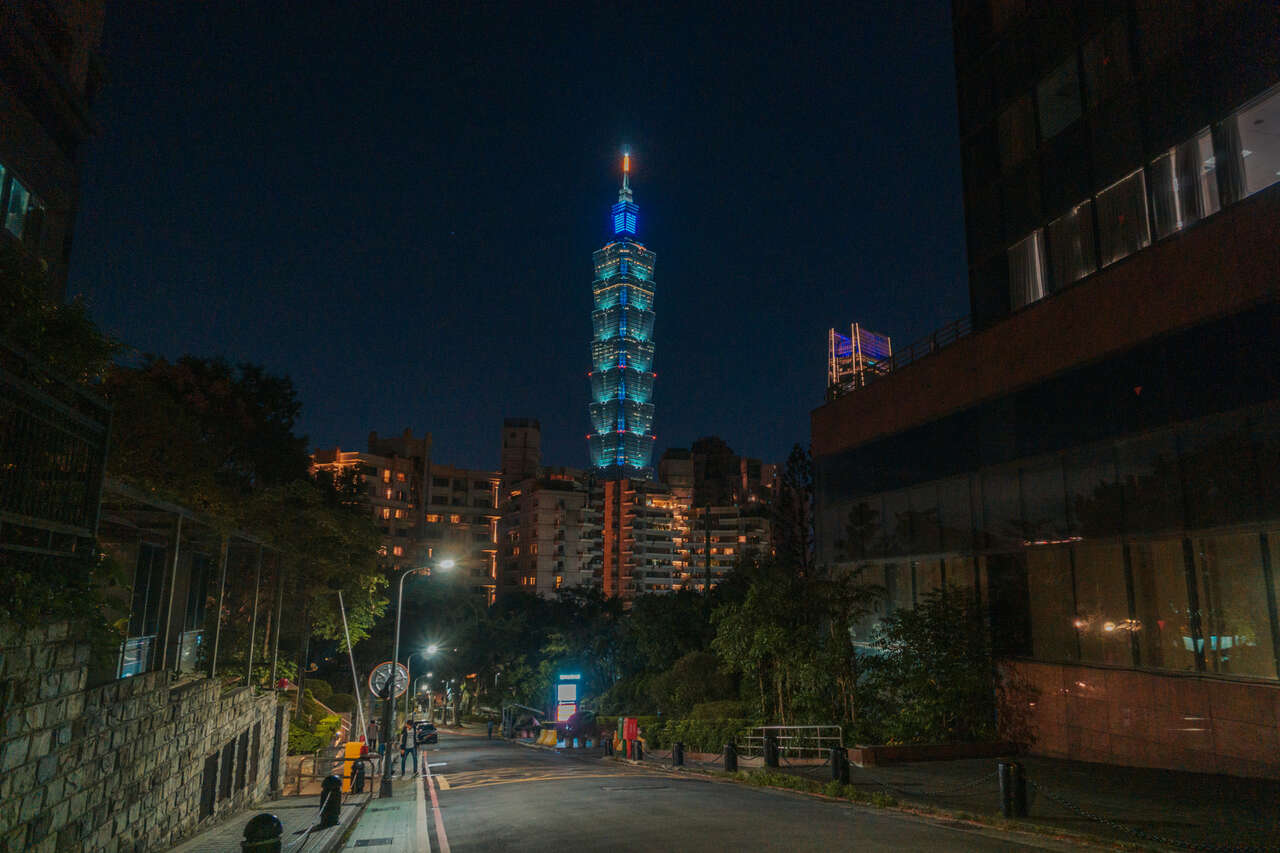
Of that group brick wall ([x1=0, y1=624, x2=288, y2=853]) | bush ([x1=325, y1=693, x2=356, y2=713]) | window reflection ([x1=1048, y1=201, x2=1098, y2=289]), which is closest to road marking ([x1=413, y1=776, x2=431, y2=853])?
brick wall ([x1=0, y1=624, x2=288, y2=853])

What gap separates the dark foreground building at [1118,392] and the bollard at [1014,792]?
5.95m

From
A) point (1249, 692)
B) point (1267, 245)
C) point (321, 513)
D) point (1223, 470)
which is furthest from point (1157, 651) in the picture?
point (321, 513)

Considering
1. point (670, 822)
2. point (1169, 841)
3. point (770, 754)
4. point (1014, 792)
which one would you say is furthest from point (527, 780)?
point (1169, 841)

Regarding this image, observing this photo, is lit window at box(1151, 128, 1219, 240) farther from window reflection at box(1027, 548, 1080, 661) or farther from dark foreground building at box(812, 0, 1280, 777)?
window reflection at box(1027, 548, 1080, 661)

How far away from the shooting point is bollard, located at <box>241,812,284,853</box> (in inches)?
331

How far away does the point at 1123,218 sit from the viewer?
20.1 meters

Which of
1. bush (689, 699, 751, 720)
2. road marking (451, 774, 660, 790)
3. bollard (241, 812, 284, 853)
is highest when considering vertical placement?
bollard (241, 812, 284, 853)

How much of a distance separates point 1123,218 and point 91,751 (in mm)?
22740

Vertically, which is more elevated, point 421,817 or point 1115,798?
point 1115,798

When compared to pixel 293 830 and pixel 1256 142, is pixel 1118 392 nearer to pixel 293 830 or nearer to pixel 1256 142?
pixel 1256 142

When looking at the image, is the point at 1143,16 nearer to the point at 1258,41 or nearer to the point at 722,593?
the point at 1258,41

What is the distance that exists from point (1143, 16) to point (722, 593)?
121 ft

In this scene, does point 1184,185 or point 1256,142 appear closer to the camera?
point 1256,142

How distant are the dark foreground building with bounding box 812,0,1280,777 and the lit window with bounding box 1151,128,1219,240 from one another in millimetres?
62
